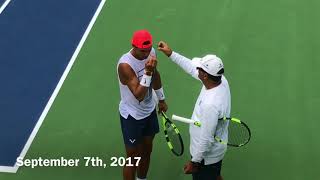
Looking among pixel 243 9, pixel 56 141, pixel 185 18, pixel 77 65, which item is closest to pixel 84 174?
pixel 56 141

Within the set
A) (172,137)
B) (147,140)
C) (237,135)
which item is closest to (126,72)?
(172,137)

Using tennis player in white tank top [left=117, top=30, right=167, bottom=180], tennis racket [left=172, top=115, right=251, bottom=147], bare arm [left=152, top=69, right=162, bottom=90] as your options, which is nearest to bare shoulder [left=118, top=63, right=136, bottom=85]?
tennis player in white tank top [left=117, top=30, right=167, bottom=180]

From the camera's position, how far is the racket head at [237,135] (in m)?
5.38

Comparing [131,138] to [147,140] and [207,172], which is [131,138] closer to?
[147,140]

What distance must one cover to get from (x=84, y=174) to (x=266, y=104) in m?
2.97

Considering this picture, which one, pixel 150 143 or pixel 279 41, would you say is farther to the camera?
pixel 279 41

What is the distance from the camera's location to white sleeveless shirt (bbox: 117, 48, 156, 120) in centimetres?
555

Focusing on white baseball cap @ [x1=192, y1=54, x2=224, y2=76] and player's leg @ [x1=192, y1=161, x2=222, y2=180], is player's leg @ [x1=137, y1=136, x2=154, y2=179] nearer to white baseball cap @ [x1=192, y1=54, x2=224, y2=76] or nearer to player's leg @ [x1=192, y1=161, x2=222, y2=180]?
player's leg @ [x1=192, y1=161, x2=222, y2=180]

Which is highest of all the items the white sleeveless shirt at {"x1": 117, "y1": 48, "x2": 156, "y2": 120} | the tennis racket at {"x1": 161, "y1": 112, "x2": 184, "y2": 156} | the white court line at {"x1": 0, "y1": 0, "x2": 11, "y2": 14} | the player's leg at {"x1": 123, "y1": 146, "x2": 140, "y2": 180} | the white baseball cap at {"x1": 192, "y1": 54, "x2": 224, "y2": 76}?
the white court line at {"x1": 0, "y1": 0, "x2": 11, "y2": 14}

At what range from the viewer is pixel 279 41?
8898mm

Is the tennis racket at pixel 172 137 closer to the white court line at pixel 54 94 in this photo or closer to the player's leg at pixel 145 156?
the player's leg at pixel 145 156

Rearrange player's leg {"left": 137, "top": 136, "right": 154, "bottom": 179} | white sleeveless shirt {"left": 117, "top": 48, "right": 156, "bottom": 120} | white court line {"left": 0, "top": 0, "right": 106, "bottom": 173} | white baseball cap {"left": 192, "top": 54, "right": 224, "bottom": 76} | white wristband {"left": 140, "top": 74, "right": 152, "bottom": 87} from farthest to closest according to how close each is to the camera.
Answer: white court line {"left": 0, "top": 0, "right": 106, "bottom": 173} < player's leg {"left": 137, "top": 136, "right": 154, "bottom": 179} < white sleeveless shirt {"left": 117, "top": 48, "right": 156, "bottom": 120} < white wristband {"left": 140, "top": 74, "right": 152, "bottom": 87} < white baseball cap {"left": 192, "top": 54, "right": 224, "bottom": 76}

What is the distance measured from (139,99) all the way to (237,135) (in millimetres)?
1134

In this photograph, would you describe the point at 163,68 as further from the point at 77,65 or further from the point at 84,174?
the point at 84,174
